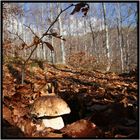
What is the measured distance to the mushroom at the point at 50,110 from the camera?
315 centimetres

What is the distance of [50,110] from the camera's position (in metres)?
3.17

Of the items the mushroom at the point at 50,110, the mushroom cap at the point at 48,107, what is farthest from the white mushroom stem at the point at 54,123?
the mushroom cap at the point at 48,107

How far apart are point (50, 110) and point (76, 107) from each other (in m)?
0.76

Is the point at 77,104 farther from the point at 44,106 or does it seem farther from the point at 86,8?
the point at 86,8

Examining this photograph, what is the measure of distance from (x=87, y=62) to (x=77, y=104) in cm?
1437

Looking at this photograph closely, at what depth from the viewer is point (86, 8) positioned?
3121 millimetres

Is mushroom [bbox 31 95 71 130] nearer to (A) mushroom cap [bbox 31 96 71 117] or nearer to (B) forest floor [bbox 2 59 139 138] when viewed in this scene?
(A) mushroom cap [bbox 31 96 71 117]

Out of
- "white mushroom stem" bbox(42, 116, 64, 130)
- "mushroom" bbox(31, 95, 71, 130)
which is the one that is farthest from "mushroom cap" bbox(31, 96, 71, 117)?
"white mushroom stem" bbox(42, 116, 64, 130)

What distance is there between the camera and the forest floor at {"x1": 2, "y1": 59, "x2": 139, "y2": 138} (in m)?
2.94

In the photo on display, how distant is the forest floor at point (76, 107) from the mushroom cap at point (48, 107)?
157 millimetres

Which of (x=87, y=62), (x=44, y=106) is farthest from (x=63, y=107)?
(x=87, y=62)

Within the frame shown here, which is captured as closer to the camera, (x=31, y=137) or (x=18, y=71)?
(x=31, y=137)

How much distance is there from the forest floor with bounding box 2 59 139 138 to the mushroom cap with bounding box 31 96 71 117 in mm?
157

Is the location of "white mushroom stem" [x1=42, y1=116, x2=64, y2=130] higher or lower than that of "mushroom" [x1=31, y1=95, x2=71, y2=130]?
lower
